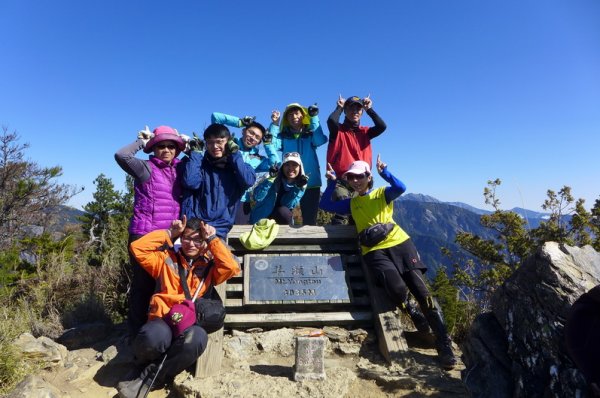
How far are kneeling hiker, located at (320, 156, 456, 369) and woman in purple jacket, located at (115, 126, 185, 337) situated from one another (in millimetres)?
2070

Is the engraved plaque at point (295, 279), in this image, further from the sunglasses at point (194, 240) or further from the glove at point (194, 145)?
the glove at point (194, 145)

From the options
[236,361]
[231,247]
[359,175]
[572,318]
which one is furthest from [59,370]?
[572,318]

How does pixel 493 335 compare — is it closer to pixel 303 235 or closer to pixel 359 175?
pixel 359 175

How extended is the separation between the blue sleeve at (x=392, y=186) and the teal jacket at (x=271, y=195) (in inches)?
49.3

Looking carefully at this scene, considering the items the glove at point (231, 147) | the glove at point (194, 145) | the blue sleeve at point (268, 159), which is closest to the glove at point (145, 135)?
the glove at point (194, 145)

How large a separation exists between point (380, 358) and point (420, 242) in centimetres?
12941

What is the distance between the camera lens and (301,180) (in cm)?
504

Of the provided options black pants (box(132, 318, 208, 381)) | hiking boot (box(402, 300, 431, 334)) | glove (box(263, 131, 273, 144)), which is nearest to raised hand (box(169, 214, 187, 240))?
black pants (box(132, 318, 208, 381))

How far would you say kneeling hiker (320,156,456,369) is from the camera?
3832mm

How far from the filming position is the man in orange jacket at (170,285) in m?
3.11

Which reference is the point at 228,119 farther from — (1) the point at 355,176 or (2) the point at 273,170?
(1) the point at 355,176

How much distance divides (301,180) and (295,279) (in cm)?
137

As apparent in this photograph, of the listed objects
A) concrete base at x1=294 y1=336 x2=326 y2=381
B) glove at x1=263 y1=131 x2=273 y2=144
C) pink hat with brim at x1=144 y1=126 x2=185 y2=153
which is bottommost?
concrete base at x1=294 y1=336 x2=326 y2=381

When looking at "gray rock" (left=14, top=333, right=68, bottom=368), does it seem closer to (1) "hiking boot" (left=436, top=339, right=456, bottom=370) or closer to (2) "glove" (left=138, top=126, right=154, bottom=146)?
(2) "glove" (left=138, top=126, right=154, bottom=146)
